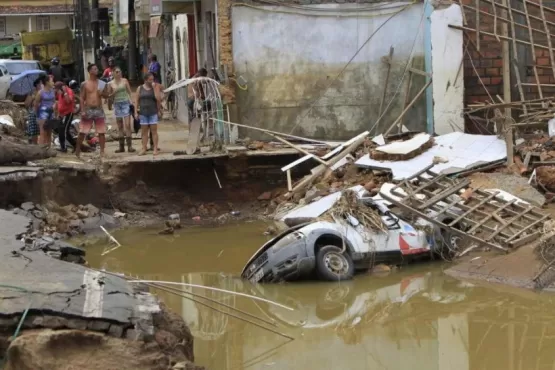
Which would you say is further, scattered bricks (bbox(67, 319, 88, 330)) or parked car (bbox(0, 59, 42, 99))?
parked car (bbox(0, 59, 42, 99))

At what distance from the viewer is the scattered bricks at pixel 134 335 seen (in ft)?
19.8

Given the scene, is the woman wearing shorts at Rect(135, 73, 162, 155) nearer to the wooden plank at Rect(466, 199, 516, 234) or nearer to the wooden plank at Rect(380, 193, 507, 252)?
the wooden plank at Rect(380, 193, 507, 252)

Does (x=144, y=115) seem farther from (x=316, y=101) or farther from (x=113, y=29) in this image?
(x=113, y=29)

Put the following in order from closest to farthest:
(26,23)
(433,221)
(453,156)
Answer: (433,221), (453,156), (26,23)

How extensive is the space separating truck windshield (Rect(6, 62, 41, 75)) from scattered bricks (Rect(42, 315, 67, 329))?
26.6m

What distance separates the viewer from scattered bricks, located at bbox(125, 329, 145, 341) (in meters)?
6.03

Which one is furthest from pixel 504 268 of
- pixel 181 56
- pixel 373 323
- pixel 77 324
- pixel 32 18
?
pixel 32 18

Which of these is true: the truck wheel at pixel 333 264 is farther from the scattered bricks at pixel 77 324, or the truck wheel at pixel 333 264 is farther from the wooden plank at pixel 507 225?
the scattered bricks at pixel 77 324

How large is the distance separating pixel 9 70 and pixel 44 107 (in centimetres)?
1533

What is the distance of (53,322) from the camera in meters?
5.97

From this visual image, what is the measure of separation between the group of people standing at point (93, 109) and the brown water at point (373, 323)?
483cm

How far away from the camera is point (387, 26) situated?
16906mm

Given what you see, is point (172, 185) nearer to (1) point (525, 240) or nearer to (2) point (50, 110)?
(2) point (50, 110)

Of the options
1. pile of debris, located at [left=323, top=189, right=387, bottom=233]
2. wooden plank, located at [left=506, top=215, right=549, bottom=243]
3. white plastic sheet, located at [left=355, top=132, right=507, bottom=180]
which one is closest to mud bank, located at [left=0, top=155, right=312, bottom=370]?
white plastic sheet, located at [left=355, top=132, right=507, bottom=180]
